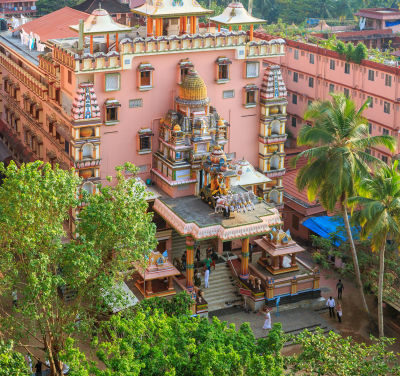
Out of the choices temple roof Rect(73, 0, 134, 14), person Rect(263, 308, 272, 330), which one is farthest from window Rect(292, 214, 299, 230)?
temple roof Rect(73, 0, 134, 14)

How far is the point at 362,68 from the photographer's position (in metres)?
66.9

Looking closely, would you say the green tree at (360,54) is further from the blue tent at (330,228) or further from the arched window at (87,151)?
the arched window at (87,151)

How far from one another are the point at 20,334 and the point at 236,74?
27328mm

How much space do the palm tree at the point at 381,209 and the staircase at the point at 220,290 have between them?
10.9 metres

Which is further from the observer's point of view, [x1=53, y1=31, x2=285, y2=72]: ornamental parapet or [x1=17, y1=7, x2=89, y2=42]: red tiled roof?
[x1=17, y1=7, x2=89, y2=42]: red tiled roof

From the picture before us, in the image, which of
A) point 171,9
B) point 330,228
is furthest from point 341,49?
point 171,9

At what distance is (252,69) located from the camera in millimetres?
56031

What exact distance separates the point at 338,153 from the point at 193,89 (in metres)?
10.9

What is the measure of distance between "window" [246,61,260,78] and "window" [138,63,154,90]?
25.4 ft

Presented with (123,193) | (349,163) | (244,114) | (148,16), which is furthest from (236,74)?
(123,193)

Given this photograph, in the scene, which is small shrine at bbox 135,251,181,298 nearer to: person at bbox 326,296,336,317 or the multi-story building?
person at bbox 326,296,336,317

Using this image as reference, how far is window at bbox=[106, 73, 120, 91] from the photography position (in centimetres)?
5091

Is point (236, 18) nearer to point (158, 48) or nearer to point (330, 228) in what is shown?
point (158, 48)

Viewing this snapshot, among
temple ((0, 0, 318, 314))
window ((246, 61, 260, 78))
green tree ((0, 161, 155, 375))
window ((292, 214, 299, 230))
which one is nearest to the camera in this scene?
green tree ((0, 161, 155, 375))
